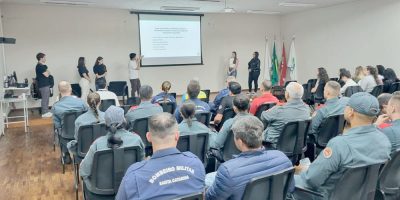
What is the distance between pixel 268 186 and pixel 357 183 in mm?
586

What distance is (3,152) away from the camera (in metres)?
5.51

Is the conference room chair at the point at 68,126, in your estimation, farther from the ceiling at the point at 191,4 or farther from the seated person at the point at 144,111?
the ceiling at the point at 191,4

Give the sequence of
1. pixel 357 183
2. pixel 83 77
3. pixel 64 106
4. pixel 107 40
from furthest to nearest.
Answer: pixel 107 40
pixel 83 77
pixel 64 106
pixel 357 183

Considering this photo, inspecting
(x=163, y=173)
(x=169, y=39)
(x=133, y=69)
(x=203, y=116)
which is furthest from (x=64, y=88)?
(x=169, y=39)

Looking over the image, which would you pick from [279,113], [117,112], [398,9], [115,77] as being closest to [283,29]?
[398,9]

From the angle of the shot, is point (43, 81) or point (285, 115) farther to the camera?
point (43, 81)

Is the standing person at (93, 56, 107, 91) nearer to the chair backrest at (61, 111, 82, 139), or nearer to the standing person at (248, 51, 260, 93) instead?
the standing person at (248, 51, 260, 93)

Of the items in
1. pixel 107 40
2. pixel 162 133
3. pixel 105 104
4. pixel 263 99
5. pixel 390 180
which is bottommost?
pixel 390 180

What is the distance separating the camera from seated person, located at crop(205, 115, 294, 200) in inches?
69.4

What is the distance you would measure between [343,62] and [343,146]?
391 inches

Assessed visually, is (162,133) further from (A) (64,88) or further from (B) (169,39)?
(B) (169,39)

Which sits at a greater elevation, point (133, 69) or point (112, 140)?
point (133, 69)

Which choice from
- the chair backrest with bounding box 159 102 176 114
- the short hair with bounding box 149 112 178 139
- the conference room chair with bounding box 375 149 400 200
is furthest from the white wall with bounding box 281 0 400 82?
the short hair with bounding box 149 112 178 139

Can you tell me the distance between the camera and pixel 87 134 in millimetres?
3490
